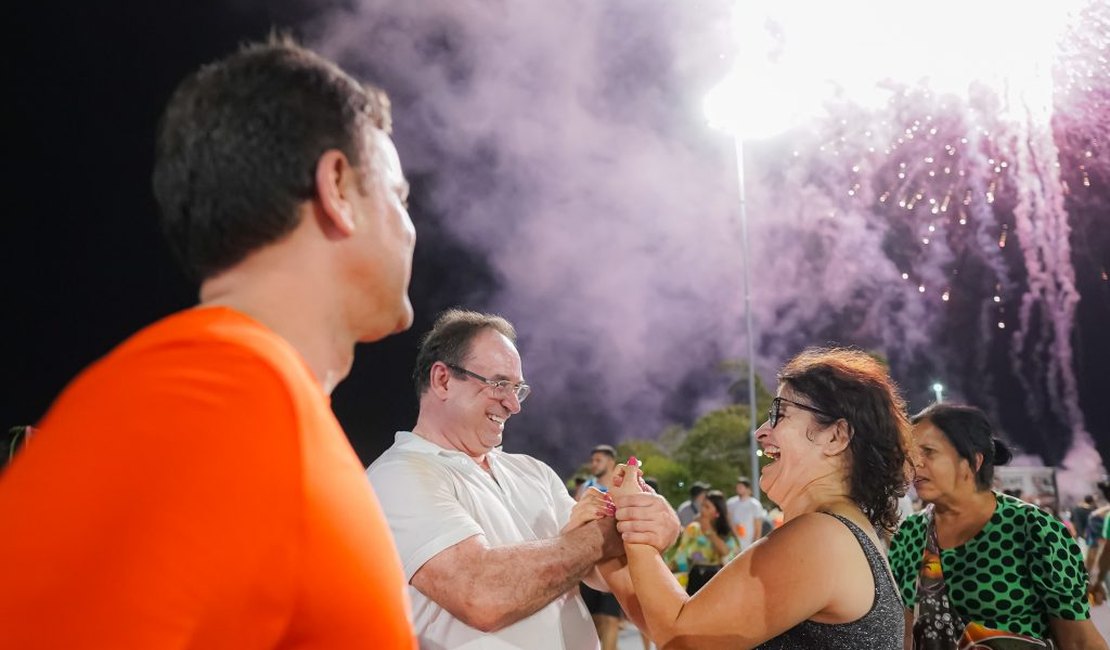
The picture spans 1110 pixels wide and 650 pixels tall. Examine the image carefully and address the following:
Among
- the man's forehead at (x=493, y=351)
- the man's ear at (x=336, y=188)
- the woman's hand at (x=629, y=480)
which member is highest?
the man's ear at (x=336, y=188)

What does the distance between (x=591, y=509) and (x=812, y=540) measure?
73 cm

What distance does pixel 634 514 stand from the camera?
112 inches

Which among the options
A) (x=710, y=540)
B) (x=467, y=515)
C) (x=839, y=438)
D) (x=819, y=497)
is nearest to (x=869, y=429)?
(x=839, y=438)

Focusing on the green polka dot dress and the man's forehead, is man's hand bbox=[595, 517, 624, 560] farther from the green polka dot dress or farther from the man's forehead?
the green polka dot dress

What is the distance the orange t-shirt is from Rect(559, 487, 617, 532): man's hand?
1.94m

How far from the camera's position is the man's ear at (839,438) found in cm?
302

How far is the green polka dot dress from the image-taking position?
401cm

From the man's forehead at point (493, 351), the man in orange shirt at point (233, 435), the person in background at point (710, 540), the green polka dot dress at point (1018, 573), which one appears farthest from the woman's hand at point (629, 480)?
the person in background at point (710, 540)

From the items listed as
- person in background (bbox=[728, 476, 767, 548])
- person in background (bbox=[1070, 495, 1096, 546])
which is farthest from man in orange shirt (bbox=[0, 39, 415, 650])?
person in background (bbox=[1070, 495, 1096, 546])

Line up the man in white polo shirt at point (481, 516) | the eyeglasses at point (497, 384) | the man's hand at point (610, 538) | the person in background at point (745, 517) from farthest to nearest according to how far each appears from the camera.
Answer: the person in background at point (745, 517) → the eyeglasses at point (497, 384) → the man's hand at point (610, 538) → the man in white polo shirt at point (481, 516)

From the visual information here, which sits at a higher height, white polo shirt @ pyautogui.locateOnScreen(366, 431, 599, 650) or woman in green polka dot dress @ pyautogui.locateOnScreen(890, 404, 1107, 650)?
white polo shirt @ pyautogui.locateOnScreen(366, 431, 599, 650)

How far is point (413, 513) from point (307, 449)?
1845 mm

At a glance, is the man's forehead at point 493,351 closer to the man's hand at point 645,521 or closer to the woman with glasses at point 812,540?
the woman with glasses at point 812,540

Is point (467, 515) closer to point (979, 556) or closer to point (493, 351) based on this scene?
point (493, 351)
